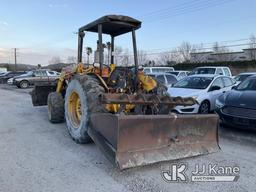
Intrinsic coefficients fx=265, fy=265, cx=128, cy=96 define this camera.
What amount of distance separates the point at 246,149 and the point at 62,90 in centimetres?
484

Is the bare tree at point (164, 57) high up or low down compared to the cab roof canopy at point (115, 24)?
up

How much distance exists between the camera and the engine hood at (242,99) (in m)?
6.24

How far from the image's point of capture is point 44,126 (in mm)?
7059

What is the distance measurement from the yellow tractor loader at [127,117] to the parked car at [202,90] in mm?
2744

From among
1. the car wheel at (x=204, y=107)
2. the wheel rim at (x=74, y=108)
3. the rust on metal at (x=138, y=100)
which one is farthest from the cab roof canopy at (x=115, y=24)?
the car wheel at (x=204, y=107)

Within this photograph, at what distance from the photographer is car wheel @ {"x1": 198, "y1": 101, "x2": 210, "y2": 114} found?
8505 millimetres

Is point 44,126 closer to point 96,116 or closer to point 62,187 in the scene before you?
point 96,116

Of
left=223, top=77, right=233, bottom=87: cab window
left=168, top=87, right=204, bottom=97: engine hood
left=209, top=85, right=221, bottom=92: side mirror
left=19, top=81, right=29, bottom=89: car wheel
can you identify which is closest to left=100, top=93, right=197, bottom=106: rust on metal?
left=168, top=87, right=204, bottom=97: engine hood

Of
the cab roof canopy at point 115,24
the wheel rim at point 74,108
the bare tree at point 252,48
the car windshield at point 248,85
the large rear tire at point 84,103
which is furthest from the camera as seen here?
the bare tree at point 252,48

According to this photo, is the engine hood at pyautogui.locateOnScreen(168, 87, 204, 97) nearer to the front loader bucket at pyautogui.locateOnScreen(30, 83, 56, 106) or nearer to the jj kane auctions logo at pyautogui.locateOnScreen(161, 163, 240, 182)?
the front loader bucket at pyautogui.locateOnScreen(30, 83, 56, 106)

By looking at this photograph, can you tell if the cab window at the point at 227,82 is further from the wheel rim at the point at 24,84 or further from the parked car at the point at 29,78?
the wheel rim at the point at 24,84

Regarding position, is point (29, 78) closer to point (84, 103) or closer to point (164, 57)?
point (84, 103)

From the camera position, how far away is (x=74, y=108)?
5992 mm

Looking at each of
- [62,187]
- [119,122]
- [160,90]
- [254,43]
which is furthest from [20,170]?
[254,43]
